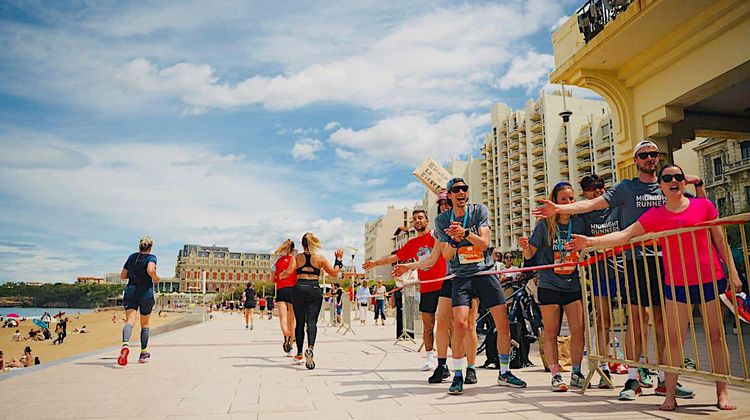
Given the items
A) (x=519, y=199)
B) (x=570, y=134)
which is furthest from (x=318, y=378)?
(x=519, y=199)

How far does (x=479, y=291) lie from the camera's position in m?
5.00

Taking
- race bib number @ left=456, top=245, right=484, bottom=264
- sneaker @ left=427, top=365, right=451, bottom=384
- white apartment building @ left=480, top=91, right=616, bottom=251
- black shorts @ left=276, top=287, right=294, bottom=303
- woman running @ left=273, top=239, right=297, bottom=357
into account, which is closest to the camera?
race bib number @ left=456, top=245, right=484, bottom=264

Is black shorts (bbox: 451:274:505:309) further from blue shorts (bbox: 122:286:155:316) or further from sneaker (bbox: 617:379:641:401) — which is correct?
blue shorts (bbox: 122:286:155:316)

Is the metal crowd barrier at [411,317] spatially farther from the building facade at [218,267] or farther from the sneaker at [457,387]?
the building facade at [218,267]

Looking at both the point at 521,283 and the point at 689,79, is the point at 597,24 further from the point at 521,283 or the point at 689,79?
the point at 521,283

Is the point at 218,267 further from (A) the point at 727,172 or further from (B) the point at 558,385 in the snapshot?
(B) the point at 558,385

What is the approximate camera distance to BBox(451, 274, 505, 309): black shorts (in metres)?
4.97

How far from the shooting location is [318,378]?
5.94 metres

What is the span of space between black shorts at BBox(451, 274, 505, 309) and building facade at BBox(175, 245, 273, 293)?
6481 inches

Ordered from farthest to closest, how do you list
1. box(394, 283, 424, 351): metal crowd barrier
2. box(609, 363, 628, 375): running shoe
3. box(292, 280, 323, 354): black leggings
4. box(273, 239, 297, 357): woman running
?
1. box(394, 283, 424, 351): metal crowd barrier
2. box(273, 239, 297, 357): woman running
3. box(292, 280, 323, 354): black leggings
4. box(609, 363, 628, 375): running shoe

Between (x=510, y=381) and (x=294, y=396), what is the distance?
2.10 meters

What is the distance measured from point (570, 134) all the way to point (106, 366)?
7358cm

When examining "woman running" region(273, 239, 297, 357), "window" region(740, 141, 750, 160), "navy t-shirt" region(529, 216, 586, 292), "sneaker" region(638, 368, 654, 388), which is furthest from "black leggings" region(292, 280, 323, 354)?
"window" region(740, 141, 750, 160)

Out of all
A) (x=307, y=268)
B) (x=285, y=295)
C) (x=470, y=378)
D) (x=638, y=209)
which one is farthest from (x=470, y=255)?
(x=285, y=295)
